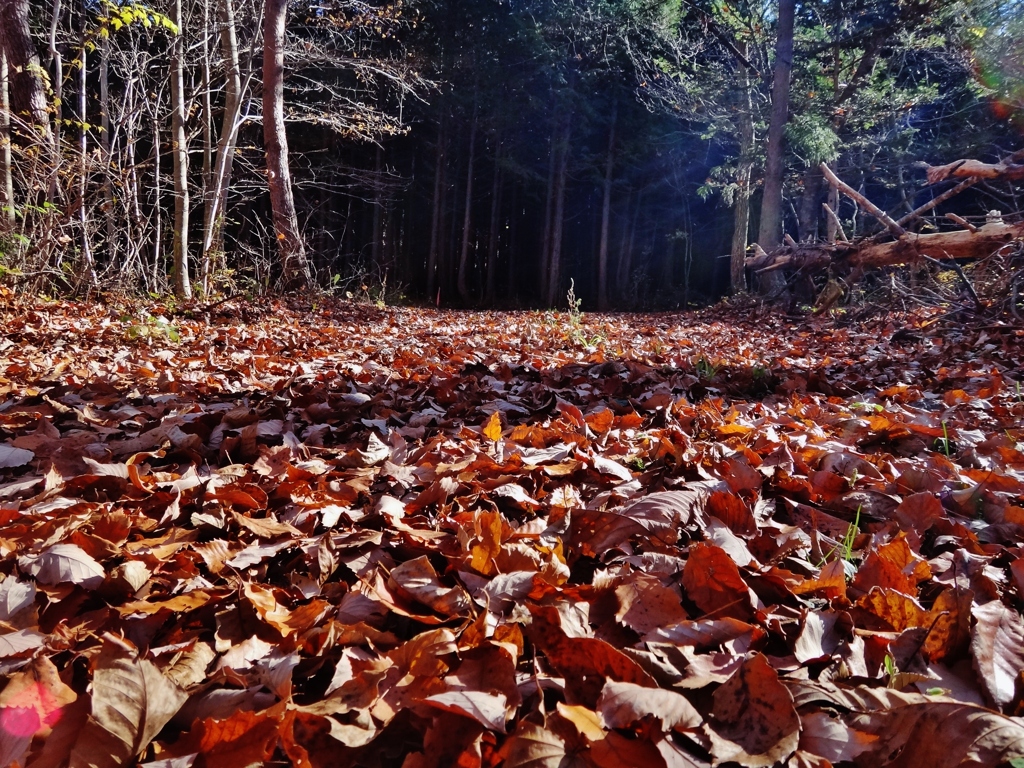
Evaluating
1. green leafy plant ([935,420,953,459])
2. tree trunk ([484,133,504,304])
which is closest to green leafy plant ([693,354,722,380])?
green leafy plant ([935,420,953,459])

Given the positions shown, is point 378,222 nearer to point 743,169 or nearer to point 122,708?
point 743,169

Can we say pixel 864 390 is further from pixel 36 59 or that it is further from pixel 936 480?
pixel 36 59

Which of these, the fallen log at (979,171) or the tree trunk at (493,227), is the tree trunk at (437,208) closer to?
the tree trunk at (493,227)

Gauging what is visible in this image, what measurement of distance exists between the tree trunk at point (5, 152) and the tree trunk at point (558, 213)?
14293mm

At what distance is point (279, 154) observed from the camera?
30.3 feet

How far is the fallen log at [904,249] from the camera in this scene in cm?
602

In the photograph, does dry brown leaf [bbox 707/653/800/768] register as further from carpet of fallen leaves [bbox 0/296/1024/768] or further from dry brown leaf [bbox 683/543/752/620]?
dry brown leaf [bbox 683/543/752/620]

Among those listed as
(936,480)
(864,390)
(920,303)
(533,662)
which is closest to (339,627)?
(533,662)

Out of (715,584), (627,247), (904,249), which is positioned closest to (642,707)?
(715,584)

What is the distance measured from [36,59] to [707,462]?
847 cm

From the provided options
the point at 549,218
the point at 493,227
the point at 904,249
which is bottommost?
the point at 904,249

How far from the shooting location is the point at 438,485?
1689mm

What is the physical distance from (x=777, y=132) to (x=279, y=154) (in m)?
9.36

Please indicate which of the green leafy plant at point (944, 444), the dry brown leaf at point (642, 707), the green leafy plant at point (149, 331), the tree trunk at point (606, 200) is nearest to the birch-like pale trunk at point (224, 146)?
the green leafy plant at point (149, 331)
